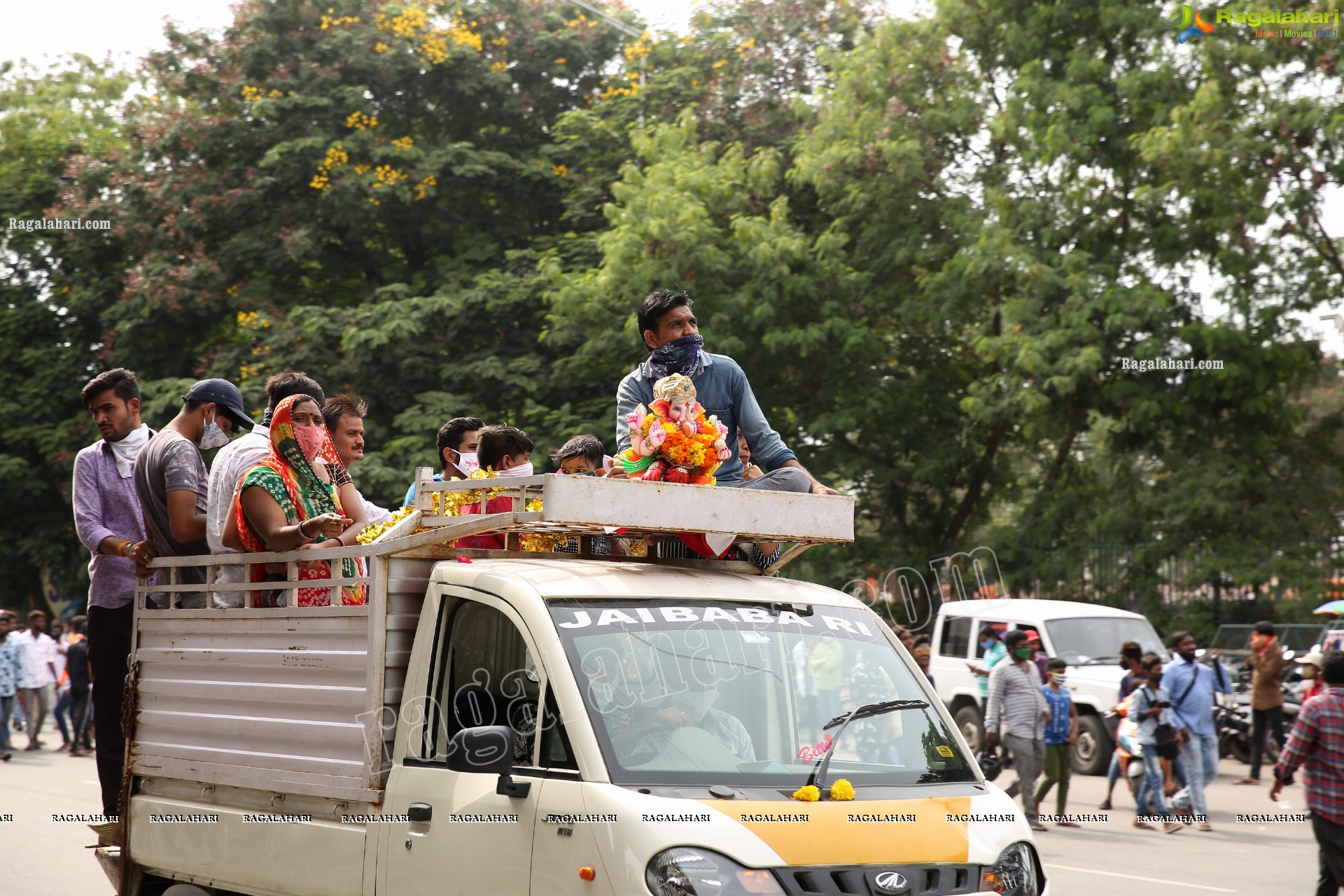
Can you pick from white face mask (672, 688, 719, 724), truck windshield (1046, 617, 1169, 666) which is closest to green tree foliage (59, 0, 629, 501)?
truck windshield (1046, 617, 1169, 666)

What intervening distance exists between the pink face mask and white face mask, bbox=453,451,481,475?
1.64 metres

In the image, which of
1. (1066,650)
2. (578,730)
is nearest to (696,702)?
(578,730)

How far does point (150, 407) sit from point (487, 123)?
A: 6933 millimetres

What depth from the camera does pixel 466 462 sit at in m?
7.49

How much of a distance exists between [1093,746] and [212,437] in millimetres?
13318

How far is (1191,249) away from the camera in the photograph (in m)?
18.5

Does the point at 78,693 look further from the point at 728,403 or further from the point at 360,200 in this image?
the point at 728,403

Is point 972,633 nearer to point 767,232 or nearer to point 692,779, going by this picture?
point 767,232

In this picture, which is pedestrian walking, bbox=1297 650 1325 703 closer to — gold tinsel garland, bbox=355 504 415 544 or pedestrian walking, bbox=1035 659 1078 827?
pedestrian walking, bbox=1035 659 1078 827

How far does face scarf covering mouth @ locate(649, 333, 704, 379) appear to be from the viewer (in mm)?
5430

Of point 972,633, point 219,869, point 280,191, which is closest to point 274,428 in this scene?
point 219,869

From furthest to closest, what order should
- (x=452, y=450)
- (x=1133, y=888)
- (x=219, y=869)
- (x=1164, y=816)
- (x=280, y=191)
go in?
(x=280, y=191) → (x=1164, y=816) → (x=1133, y=888) → (x=452, y=450) → (x=219, y=869)

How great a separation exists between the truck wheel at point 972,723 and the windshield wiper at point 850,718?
12.6 metres

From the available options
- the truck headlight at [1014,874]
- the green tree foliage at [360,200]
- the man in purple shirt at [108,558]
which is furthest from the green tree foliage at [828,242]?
the truck headlight at [1014,874]
